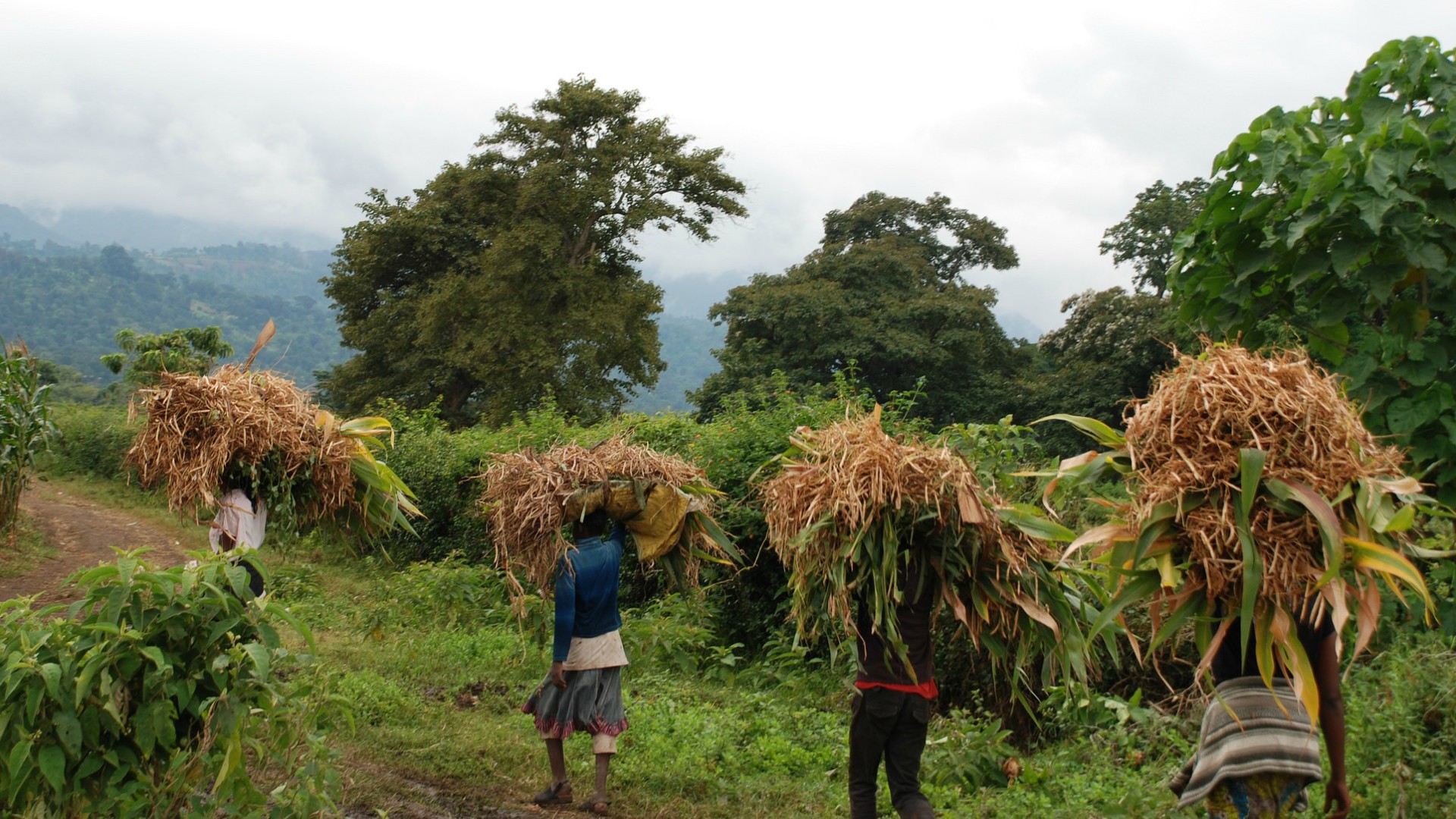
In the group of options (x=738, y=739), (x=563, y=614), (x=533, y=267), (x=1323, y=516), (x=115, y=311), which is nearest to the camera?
(x=1323, y=516)

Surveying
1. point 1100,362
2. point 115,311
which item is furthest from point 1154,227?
point 115,311

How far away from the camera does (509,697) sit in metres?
7.76

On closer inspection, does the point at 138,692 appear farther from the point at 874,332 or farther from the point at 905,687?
the point at 874,332

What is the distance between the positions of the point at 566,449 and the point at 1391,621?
5.11 meters

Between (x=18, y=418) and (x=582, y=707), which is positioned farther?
(x=18, y=418)

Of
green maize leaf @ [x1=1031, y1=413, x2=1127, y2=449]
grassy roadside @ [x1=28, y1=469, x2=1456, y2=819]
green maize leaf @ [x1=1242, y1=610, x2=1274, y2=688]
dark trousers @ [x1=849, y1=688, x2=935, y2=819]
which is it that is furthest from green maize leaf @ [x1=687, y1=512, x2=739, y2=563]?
green maize leaf @ [x1=1242, y1=610, x2=1274, y2=688]

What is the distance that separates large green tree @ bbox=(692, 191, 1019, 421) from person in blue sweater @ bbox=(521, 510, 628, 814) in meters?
20.6

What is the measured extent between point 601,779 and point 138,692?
104 inches

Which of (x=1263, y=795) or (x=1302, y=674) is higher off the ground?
(x=1302, y=674)

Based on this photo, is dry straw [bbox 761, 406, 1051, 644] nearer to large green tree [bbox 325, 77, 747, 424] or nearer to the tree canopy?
the tree canopy

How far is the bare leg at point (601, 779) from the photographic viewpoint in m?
5.53

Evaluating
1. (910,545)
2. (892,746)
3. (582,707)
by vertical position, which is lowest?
(582,707)

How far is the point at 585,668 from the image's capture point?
5.59m

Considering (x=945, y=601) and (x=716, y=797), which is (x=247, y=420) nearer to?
(x=716, y=797)
